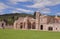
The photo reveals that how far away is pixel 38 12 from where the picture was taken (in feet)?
136

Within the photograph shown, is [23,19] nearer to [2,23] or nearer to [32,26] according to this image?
[32,26]

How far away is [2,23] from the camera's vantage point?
46656mm

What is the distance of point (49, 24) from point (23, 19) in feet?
23.7

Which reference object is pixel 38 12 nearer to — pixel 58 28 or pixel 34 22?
pixel 34 22

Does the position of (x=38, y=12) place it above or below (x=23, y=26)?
above

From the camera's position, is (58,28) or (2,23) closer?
(58,28)

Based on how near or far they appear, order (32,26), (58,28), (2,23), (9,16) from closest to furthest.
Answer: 1. (58,28)
2. (32,26)
3. (2,23)
4. (9,16)

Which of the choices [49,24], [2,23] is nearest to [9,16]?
[2,23]

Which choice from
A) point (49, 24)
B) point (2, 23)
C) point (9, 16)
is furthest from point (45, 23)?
point (9, 16)

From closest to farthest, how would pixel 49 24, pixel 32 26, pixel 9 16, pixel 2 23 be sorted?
pixel 49 24, pixel 32 26, pixel 2 23, pixel 9 16

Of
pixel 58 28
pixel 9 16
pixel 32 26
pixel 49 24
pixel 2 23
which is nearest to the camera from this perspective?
pixel 58 28

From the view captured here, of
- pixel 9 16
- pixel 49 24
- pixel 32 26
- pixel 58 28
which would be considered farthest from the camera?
pixel 9 16

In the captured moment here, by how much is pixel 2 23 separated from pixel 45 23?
13.3 m

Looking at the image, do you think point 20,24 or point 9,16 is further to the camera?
point 9,16
